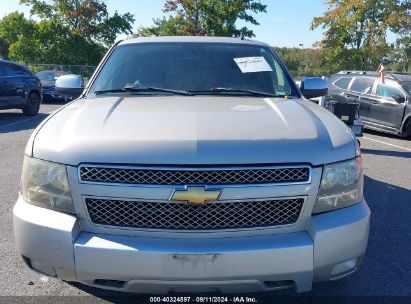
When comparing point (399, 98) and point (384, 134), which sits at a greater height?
point (399, 98)

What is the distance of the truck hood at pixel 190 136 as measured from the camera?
2.39 m

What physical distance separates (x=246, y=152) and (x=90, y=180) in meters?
0.84

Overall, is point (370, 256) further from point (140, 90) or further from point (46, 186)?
point (46, 186)

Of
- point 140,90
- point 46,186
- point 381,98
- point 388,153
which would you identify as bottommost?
point 388,153

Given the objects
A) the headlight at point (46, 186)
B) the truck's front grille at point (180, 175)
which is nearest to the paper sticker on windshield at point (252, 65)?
the truck's front grille at point (180, 175)

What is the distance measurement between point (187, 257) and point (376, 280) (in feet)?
6.03

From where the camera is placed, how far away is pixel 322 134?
267cm

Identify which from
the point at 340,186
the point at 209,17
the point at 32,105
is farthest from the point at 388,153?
the point at 209,17

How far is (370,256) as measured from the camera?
12.7ft

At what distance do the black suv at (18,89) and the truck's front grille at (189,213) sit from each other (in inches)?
448

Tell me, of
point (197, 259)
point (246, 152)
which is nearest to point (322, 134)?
point (246, 152)

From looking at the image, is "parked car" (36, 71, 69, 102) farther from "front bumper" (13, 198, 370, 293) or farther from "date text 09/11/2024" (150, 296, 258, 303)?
"front bumper" (13, 198, 370, 293)

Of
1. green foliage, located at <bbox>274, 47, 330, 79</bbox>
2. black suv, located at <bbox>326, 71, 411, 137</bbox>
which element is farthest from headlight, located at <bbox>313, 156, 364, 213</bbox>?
green foliage, located at <bbox>274, 47, 330, 79</bbox>

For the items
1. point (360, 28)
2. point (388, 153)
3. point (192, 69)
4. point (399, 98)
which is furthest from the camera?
point (360, 28)
